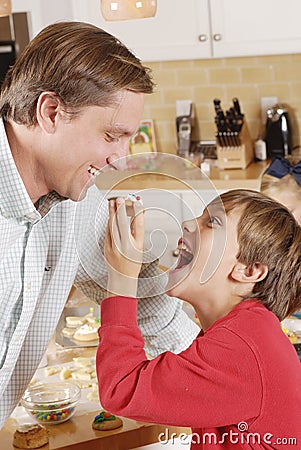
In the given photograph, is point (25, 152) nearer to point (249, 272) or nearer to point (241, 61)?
point (249, 272)

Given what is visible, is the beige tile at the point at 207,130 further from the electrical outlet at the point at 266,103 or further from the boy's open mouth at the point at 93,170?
the boy's open mouth at the point at 93,170

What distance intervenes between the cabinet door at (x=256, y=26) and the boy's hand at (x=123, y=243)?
2.73m

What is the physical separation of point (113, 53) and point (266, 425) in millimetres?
747

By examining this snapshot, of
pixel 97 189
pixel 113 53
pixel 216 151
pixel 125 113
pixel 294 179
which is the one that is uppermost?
pixel 113 53

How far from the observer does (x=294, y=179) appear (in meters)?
2.79

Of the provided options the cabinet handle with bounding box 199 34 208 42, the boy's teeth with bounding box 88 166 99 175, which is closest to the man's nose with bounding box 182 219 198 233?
the boy's teeth with bounding box 88 166 99 175

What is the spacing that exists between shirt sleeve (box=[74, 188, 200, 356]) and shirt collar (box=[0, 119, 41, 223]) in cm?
11

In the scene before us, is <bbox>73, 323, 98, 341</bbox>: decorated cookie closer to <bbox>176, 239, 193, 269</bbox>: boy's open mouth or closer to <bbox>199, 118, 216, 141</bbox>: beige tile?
<bbox>176, 239, 193, 269</bbox>: boy's open mouth

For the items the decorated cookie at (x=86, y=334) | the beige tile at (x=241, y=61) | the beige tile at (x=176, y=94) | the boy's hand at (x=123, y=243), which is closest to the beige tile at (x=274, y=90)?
the beige tile at (x=241, y=61)

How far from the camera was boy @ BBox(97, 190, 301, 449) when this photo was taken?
1.45 m

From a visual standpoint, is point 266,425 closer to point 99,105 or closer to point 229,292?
point 229,292

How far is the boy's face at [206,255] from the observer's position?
155 centimetres

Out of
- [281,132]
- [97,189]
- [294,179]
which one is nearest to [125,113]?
[97,189]

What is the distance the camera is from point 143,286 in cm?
157
